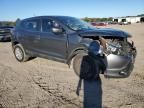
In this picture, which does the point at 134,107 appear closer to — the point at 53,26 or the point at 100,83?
the point at 100,83

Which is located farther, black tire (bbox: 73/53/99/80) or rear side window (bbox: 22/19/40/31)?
rear side window (bbox: 22/19/40/31)

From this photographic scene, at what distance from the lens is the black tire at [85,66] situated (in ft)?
20.7

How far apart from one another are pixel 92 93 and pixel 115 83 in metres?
1.03

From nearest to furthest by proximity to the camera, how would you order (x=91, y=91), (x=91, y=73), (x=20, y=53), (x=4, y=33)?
(x=91, y=91), (x=91, y=73), (x=20, y=53), (x=4, y=33)

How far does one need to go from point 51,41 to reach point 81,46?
4.41ft

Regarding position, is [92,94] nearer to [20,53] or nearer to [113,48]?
[113,48]

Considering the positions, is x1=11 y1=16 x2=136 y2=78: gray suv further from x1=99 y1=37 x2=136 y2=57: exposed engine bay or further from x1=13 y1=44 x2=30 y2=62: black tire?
x1=13 y1=44 x2=30 y2=62: black tire

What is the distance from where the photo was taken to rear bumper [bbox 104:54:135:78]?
6.02 metres

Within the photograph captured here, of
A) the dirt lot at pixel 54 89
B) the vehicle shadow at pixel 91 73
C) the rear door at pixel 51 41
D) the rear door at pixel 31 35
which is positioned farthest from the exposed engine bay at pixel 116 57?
the rear door at pixel 31 35

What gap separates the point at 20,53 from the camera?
29.9 feet

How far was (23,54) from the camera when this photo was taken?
29.5 feet

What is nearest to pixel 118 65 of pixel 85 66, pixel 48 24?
pixel 85 66

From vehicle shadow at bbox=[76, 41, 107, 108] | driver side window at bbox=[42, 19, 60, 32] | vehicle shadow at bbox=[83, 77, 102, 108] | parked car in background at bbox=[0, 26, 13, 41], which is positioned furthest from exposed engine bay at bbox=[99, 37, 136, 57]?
parked car in background at bbox=[0, 26, 13, 41]

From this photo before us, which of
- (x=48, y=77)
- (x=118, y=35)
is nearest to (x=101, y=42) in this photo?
(x=118, y=35)
